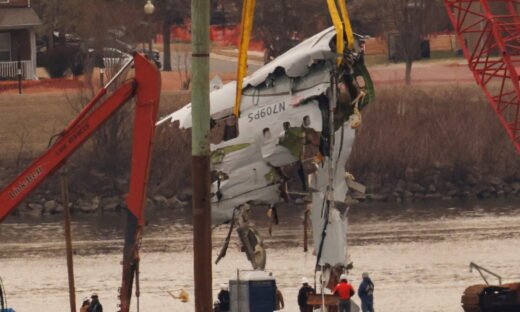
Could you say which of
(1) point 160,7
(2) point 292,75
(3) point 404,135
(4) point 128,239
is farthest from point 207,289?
(1) point 160,7

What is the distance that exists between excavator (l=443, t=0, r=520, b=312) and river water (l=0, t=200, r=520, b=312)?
4381 mm

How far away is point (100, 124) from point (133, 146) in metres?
1.17

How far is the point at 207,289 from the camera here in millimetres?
25031

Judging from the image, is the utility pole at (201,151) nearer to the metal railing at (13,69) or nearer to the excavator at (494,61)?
the excavator at (494,61)

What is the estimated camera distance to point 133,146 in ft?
113

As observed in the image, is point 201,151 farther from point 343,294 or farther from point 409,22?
point 409,22

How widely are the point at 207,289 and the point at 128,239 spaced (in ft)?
30.3

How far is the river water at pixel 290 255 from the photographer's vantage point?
51375 millimetres

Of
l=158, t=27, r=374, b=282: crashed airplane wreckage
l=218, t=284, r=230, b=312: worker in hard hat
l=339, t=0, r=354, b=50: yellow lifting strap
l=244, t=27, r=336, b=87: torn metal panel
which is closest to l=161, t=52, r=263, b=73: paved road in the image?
l=218, t=284, r=230, b=312: worker in hard hat

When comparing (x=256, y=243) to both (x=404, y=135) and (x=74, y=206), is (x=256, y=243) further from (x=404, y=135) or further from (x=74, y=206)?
(x=404, y=135)

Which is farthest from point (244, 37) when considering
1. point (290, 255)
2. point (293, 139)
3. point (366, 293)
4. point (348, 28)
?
point (290, 255)

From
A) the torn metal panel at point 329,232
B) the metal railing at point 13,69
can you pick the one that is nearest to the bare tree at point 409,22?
the metal railing at point 13,69

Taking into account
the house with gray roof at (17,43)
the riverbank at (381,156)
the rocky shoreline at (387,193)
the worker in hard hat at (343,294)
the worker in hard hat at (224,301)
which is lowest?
the rocky shoreline at (387,193)

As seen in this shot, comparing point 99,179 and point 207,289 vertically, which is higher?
point 207,289
